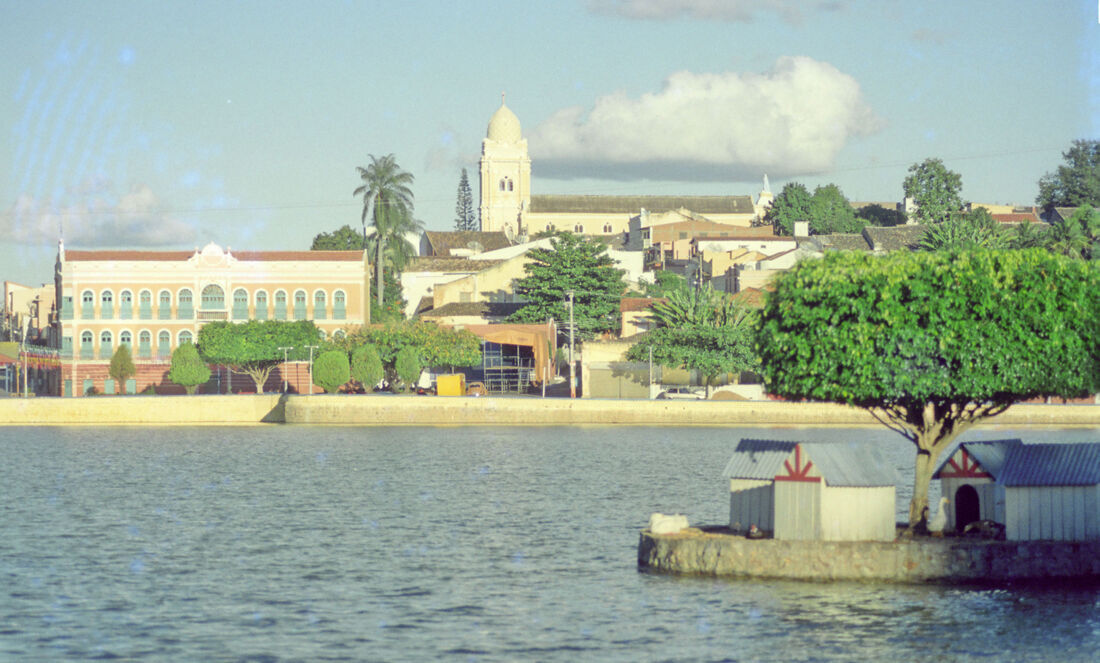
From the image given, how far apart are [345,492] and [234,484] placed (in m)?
5.46

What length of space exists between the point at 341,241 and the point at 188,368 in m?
51.2

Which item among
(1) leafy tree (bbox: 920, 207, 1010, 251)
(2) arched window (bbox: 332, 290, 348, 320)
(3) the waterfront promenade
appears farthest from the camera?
(2) arched window (bbox: 332, 290, 348, 320)

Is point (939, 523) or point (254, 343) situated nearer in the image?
point (939, 523)

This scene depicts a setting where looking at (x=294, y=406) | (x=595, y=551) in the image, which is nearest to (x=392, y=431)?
(x=294, y=406)

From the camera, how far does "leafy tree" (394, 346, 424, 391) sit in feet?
320

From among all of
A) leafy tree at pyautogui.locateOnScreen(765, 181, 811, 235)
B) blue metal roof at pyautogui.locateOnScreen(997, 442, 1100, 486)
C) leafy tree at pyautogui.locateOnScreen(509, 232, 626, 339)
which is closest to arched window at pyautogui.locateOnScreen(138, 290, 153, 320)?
leafy tree at pyautogui.locateOnScreen(509, 232, 626, 339)

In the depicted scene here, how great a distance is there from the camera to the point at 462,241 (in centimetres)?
16400

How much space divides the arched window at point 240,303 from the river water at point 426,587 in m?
54.6

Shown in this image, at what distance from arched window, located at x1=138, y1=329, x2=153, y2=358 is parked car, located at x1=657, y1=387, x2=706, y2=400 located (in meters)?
39.1

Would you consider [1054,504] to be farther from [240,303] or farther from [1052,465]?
[240,303]

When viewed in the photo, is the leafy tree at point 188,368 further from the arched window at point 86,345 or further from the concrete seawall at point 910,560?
the concrete seawall at point 910,560

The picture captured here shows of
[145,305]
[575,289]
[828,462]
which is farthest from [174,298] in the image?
[828,462]

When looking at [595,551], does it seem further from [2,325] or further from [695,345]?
[2,325]

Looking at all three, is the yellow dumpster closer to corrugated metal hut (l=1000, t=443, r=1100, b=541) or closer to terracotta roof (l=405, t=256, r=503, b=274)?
terracotta roof (l=405, t=256, r=503, b=274)
